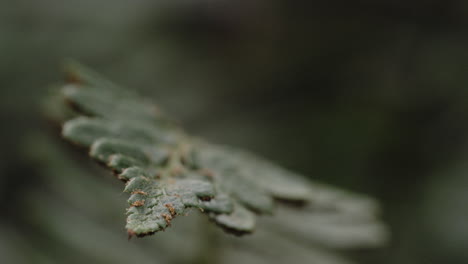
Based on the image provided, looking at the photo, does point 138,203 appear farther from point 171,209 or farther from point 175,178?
point 175,178

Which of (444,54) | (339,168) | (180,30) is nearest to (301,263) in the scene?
(339,168)

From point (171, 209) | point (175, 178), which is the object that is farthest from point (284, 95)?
point (171, 209)

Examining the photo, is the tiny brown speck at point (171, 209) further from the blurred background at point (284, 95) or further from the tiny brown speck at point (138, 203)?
the blurred background at point (284, 95)

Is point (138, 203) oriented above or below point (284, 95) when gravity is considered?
below

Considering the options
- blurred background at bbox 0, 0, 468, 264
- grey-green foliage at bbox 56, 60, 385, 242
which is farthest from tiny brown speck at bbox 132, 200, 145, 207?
blurred background at bbox 0, 0, 468, 264

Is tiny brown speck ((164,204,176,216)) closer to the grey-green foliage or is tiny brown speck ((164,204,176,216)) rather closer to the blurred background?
the grey-green foliage
